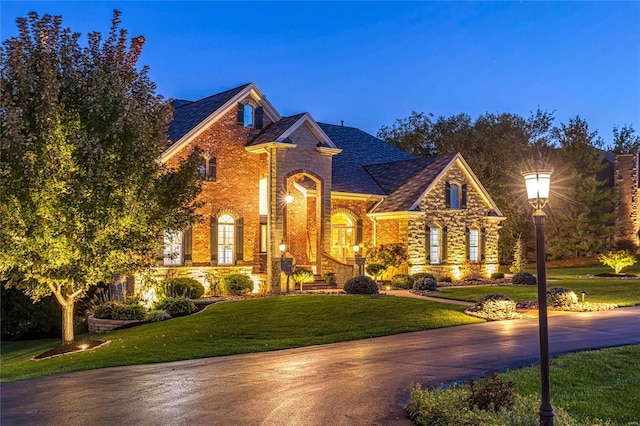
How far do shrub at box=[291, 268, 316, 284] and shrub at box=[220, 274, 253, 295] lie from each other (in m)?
A: 1.86

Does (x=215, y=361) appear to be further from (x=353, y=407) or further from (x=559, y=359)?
(x=559, y=359)

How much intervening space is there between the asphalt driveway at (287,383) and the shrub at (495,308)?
315 cm

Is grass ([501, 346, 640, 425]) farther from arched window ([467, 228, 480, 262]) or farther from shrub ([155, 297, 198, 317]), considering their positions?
arched window ([467, 228, 480, 262])

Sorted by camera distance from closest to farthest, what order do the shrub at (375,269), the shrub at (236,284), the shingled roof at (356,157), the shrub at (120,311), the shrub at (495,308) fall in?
the shrub at (495,308) → the shrub at (120,311) → the shrub at (236,284) → the shrub at (375,269) → the shingled roof at (356,157)

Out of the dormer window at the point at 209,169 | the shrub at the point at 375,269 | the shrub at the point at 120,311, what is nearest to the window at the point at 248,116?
the dormer window at the point at 209,169

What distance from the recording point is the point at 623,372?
1174cm

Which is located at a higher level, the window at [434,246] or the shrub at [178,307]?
the window at [434,246]

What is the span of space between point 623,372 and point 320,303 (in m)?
10.9

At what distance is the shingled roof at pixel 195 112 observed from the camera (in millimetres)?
27297

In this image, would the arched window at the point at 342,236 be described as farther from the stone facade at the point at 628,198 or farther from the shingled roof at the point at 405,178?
the stone facade at the point at 628,198

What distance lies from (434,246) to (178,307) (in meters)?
15.7

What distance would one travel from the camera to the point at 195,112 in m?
29.0

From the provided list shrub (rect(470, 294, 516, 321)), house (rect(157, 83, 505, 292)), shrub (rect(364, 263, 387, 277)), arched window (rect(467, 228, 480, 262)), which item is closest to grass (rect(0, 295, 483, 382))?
shrub (rect(470, 294, 516, 321))

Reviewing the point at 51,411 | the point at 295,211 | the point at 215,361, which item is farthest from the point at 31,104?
the point at 295,211
